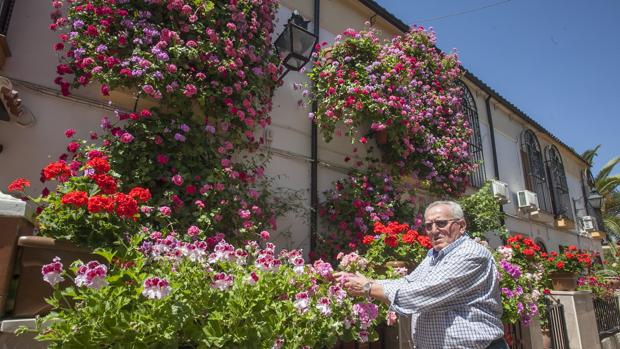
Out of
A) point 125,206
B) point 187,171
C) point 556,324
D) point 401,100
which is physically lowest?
point 556,324

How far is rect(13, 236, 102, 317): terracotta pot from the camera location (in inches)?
77.4

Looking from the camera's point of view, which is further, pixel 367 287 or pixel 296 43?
pixel 296 43

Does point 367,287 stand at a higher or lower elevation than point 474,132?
lower

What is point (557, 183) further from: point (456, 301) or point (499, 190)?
point (456, 301)

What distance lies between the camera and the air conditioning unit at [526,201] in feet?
31.9

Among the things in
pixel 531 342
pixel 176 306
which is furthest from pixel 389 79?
pixel 176 306

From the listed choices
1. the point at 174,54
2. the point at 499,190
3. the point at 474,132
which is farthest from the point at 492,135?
the point at 174,54

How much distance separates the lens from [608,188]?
703 inches

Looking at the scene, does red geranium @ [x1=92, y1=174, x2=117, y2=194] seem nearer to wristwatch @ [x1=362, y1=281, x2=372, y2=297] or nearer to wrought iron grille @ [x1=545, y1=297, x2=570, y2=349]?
wristwatch @ [x1=362, y1=281, x2=372, y2=297]

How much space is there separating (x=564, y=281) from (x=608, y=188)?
15.2m

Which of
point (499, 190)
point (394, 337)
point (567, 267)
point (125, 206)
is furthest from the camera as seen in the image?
point (499, 190)

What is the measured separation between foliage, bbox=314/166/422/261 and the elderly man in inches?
99.6

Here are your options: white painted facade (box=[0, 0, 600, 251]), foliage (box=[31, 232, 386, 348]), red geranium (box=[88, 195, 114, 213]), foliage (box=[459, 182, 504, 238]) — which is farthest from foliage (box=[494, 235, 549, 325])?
red geranium (box=[88, 195, 114, 213])

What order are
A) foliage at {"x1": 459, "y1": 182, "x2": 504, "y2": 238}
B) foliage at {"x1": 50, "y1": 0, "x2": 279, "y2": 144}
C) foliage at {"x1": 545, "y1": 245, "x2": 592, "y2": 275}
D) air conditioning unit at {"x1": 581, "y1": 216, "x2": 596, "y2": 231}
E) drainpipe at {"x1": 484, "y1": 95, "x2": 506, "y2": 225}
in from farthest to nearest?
air conditioning unit at {"x1": 581, "y1": 216, "x2": 596, "y2": 231} < drainpipe at {"x1": 484, "y1": 95, "x2": 506, "y2": 225} < foliage at {"x1": 459, "y1": 182, "x2": 504, "y2": 238} < foliage at {"x1": 545, "y1": 245, "x2": 592, "y2": 275} < foliage at {"x1": 50, "y1": 0, "x2": 279, "y2": 144}
